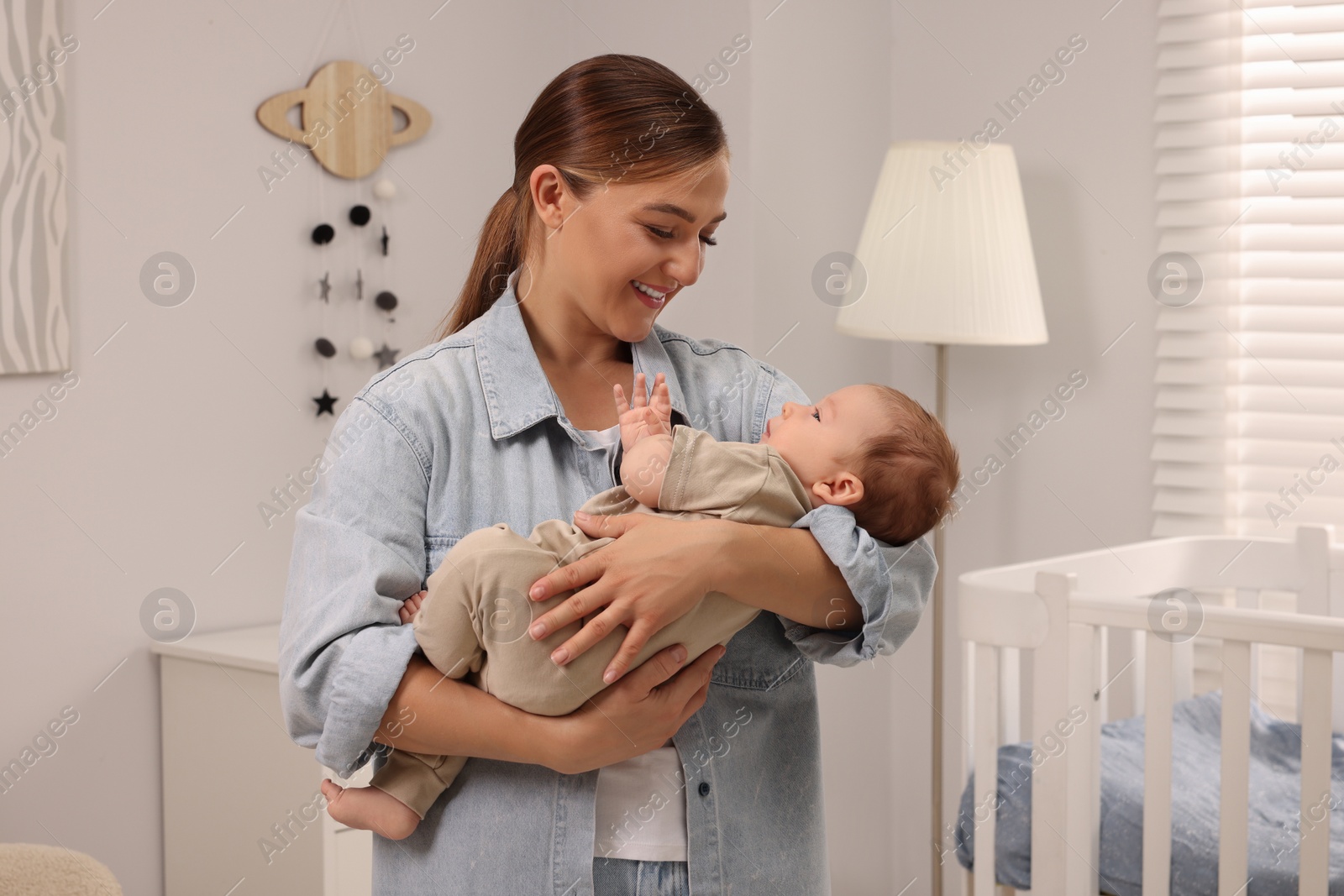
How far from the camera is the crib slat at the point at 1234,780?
161 cm

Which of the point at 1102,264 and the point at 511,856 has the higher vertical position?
the point at 1102,264

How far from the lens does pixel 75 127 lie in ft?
6.65

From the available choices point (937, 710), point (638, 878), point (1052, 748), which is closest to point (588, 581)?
point (638, 878)

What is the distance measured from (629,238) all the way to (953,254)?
1445 mm

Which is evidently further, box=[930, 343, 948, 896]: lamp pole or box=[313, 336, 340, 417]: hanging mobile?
box=[930, 343, 948, 896]: lamp pole

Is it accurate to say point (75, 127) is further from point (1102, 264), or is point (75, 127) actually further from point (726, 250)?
point (1102, 264)

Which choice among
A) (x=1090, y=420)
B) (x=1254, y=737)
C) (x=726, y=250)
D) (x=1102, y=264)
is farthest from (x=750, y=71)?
(x=1254, y=737)

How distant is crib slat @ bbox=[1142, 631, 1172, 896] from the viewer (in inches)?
65.9

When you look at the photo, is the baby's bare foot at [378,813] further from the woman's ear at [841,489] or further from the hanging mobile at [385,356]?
the hanging mobile at [385,356]

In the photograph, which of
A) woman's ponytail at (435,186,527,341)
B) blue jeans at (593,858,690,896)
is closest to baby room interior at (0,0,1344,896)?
woman's ponytail at (435,186,527,341)

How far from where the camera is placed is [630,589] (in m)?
0.97

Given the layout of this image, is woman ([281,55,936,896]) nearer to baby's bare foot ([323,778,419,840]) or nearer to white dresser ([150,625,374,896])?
baby's bare foot ([323,778,419,840])

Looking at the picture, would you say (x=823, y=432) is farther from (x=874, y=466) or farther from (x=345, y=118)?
(x=345, y=118)

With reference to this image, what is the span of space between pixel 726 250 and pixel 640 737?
5.60ft
